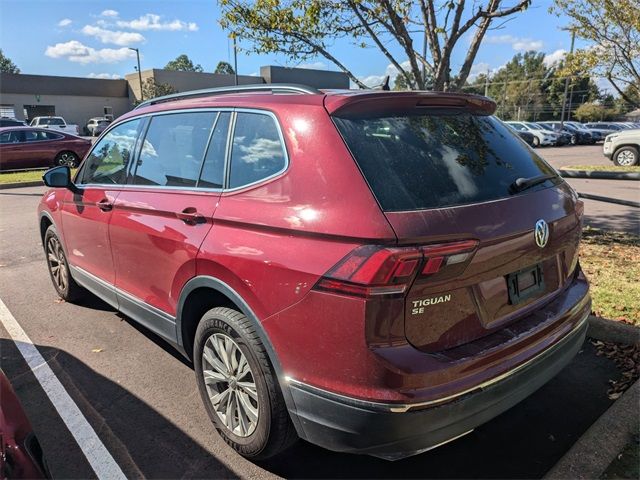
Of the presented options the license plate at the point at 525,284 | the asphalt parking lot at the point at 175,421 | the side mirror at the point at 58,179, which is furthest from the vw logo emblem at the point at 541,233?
the side mirror at the point at 58,179

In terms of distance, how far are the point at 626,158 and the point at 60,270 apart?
60.4 ft

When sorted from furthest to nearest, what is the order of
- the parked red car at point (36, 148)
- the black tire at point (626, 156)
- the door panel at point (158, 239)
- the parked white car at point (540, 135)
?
the parked white car at point (540, 135)
the parked red car at point (36, 148)
the black tire at point (626, 156)
the door panel at point (158, 239)

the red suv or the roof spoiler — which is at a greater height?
the roof spoiler

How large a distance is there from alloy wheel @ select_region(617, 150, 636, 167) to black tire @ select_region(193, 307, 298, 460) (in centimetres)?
1844

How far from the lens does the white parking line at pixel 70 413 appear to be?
268 centimetres

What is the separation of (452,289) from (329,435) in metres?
0.83

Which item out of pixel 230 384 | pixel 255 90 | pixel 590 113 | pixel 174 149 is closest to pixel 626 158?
pixel 255 90

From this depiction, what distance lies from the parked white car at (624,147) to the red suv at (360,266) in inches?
672

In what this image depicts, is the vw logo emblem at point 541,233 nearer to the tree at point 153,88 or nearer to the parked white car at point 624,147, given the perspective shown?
the parked white car at point 624,147

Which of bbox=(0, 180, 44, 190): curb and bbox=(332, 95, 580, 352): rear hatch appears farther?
bbox=(0, 180, 44, 190): curb

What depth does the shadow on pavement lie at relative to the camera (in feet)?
8.73

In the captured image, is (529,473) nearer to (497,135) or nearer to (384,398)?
(384,398)

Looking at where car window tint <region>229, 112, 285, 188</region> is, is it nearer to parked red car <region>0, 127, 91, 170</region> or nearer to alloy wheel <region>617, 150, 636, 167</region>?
parked red car <region>0, 127, 91, 170</region>

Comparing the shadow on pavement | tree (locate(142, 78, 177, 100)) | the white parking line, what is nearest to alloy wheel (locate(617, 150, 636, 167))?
the shadow on pavement
